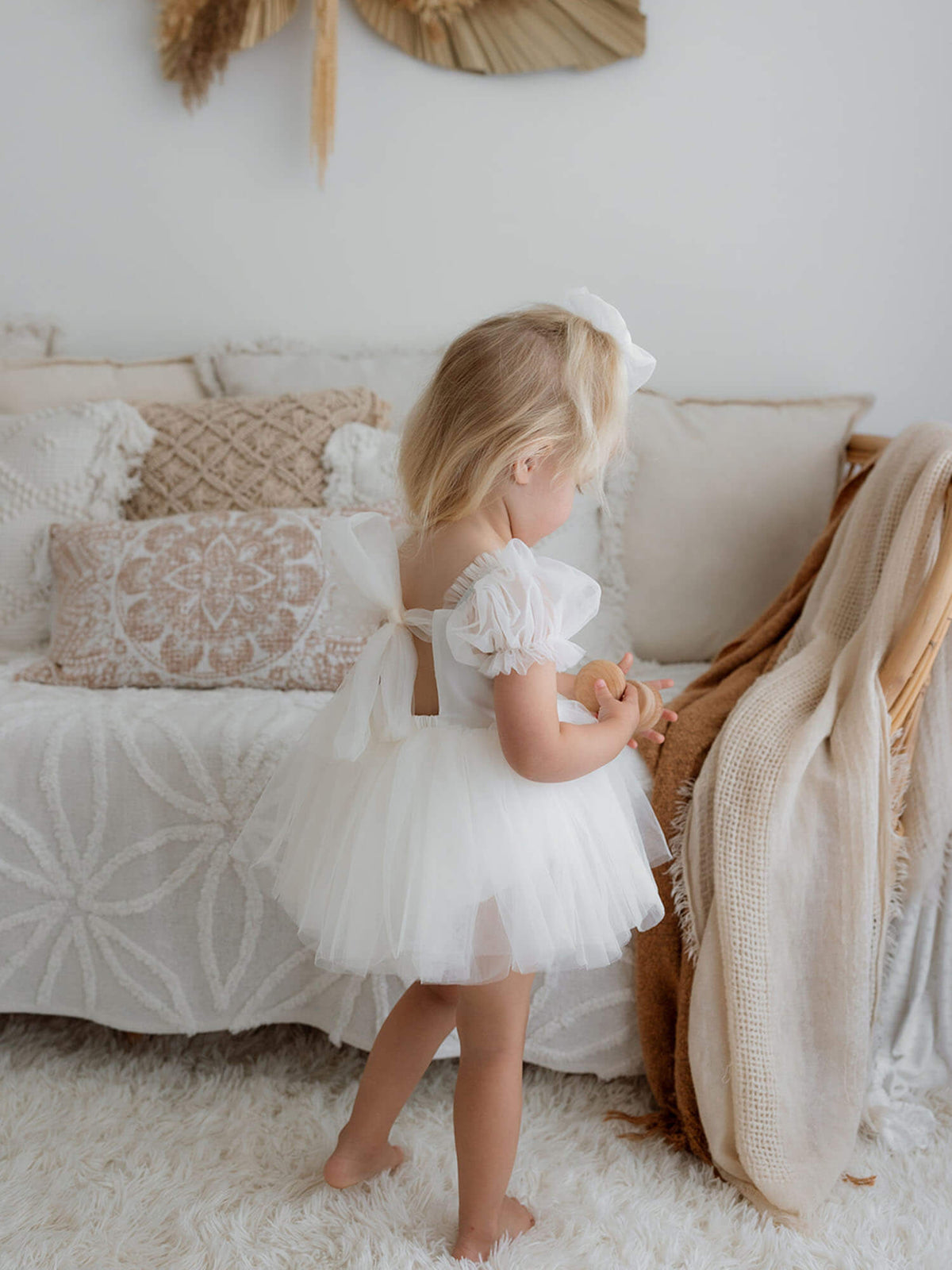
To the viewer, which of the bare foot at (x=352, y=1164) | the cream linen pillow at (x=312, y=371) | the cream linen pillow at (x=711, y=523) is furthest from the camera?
the cream linen pillow at (x=312, y=371)

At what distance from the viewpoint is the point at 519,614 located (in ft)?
2.66

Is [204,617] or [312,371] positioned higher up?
[312,371]

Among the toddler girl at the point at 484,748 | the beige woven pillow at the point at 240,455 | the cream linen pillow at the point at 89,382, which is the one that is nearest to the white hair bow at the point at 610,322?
the toddler girl at the point at 484,748

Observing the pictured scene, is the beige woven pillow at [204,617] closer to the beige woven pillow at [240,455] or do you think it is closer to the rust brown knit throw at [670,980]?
the beige woven pillow at [240,455]

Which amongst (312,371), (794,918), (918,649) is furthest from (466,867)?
(312,371)

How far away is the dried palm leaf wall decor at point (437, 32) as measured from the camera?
1878mm

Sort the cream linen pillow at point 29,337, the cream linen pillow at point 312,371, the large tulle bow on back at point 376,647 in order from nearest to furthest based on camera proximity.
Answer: the large tulle bow on back at point 376,647, the cream linen pillow at point 312,371, the cream linen pillow at point 29,337

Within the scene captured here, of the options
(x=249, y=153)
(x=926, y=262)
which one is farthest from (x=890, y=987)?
(x=249, y=153)

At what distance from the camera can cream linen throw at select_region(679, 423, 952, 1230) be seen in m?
1.05

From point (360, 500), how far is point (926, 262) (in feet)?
3.95

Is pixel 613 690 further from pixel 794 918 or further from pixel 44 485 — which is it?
pixel 44 485

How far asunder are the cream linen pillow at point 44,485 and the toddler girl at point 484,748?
77 cm

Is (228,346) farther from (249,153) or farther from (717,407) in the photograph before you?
(717,407)

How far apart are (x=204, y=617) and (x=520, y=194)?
1102 mm
